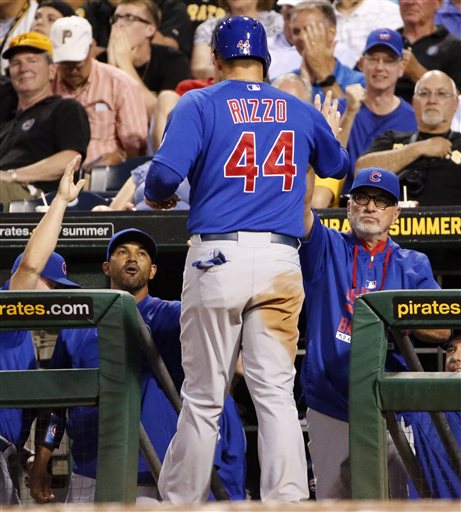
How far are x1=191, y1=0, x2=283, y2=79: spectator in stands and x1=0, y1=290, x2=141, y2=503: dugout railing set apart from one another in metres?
5.62

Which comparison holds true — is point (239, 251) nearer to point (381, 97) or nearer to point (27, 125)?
point (381, 97)

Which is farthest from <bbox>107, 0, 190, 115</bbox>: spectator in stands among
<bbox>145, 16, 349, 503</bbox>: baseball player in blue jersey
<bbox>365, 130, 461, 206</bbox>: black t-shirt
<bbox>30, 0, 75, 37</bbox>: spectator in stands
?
<bbox>145, 16, 349, 503</bbox>: baseball player in blue jersey

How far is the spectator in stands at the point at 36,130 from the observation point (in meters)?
8.20

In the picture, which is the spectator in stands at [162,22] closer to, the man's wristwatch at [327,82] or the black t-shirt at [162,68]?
the black t-shirt at [162,68]

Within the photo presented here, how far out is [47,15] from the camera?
10.1 m

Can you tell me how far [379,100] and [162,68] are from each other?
2.11 m

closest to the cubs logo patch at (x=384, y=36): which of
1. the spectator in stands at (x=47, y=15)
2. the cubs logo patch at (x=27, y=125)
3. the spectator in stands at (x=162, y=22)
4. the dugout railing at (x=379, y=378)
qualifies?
the spectator in stands at (x=162, y=22)

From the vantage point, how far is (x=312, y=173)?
509 cm

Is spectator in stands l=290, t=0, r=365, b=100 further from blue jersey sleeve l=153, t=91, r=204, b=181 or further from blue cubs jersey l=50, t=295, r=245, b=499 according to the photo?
blue jersey sleeve l=153, t=91, r=204, b=181

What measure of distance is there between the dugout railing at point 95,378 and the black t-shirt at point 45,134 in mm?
4176

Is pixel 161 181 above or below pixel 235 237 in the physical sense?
above

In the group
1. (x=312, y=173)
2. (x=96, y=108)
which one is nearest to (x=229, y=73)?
(x=312, y=173)

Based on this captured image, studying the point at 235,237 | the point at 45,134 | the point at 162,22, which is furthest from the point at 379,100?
the point at 235,237

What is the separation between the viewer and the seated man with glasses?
8289mm
